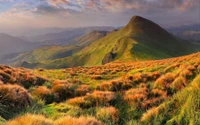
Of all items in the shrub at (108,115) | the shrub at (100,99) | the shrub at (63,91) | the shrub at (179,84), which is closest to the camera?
the shrub at (108,115)

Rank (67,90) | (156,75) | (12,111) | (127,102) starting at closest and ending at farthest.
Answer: (12,111) < (127,102) < (67,90) < (156,75)

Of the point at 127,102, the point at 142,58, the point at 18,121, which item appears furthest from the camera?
the point at 142,58

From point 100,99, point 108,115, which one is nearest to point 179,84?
point 100,99

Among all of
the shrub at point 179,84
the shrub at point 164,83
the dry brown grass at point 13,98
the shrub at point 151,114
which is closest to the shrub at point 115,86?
the shrub at point 164,83

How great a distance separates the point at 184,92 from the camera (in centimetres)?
790

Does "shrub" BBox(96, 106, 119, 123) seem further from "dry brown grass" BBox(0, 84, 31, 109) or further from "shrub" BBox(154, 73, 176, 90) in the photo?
"shrub" BBox(154, 73, 176, 90)

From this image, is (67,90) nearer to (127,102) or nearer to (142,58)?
(127,102)

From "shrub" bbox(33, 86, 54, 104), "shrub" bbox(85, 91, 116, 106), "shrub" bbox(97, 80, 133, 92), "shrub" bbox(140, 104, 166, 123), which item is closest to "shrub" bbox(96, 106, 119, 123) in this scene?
"shrub" bbox(140, 104, 166, 123)

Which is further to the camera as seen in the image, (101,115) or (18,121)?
(101,115)

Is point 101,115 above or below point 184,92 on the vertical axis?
below

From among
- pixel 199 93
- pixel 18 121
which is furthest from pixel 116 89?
pixel 18 121

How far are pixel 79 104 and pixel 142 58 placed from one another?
145602mm

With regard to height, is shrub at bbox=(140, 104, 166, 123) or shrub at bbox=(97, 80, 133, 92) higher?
shrub at bbox=(140, 104, 166, 123)

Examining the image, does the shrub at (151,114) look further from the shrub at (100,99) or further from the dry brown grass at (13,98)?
the dry brown grass at (13,98)
